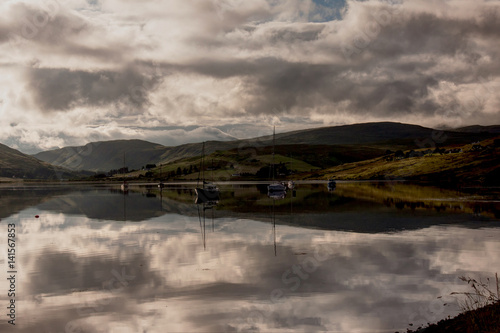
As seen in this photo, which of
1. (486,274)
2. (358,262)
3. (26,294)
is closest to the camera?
(26,294)

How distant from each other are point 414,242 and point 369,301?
1818 cm

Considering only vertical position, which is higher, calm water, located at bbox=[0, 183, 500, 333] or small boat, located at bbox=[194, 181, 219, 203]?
small boat, located at bbox=[194, 181, 219, 203]

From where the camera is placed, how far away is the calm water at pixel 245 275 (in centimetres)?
1898

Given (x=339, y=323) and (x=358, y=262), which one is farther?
(x=358, y=262)

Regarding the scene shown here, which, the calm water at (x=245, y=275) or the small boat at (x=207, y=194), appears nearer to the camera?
the calm water at (x=245, y=275)

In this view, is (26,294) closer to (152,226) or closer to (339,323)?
(339,323)

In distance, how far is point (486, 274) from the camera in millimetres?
25469

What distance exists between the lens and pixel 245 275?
26656 mm

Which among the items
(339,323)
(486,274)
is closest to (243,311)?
(339,323)

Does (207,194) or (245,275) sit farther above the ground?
(207,194)

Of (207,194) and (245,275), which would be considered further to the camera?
(207,194)

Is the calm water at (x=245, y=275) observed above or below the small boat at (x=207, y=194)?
below

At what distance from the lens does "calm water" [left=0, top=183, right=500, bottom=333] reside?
747 inches

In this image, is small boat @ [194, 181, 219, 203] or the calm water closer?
the calm water
